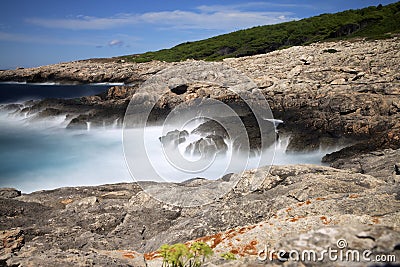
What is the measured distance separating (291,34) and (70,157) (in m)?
80.1

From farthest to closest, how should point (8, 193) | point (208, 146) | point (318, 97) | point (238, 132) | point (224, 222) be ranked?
point (318, 97) → point (238, 132) → point (208, 146) → point (8, 193) → point (224, 222)

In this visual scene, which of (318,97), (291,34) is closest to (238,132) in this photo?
(318,97)

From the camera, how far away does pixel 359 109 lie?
26.8 meters

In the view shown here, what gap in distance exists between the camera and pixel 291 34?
9394 centimetres

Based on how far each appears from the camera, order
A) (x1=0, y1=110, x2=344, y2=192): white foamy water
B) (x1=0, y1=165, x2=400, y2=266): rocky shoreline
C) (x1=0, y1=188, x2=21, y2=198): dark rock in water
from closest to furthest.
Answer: (x1=0, y1=165, x2=400, y2=266): rocky shoreline < (x1=0, y1=188, x2=21, y2=198): dark rock in water < (x1=0, y1=110, x2=344, y2=192): white foamy water

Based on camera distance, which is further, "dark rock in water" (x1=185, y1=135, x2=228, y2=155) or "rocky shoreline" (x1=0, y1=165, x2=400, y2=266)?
"dark rock in water" (x1=185, y1=135, x2=228, y2=155)

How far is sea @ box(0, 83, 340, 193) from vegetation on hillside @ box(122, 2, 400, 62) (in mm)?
47423

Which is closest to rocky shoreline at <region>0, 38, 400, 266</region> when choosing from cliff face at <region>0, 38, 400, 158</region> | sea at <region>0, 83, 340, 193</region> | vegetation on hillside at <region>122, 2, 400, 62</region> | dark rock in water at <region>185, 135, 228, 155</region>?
cliff face at <region>0, 38, 400, 158</region>

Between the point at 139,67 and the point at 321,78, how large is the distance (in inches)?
1764

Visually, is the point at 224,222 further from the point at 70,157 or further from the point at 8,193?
the point at 70,157

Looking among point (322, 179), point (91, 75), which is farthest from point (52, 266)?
point (91, 75)

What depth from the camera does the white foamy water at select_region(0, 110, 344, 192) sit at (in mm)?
21734

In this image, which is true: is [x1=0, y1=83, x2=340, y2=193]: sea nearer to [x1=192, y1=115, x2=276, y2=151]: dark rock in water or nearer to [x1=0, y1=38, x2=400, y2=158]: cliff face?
[x1=192, y1=115, x2=276, y2=151]: dark rock in water

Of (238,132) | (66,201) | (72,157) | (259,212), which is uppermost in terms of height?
(238,132)
